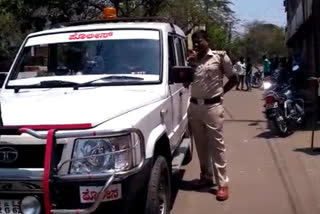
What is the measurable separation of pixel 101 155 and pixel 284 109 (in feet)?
24.5

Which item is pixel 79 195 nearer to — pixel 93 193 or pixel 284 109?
pixel 93 193

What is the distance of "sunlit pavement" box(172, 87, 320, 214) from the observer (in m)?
5.71

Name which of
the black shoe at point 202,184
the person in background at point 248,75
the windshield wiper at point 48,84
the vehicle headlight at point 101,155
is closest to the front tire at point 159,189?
the vehicle headlight at point 101,155

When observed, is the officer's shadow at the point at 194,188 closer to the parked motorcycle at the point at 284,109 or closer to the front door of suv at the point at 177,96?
the front door of suv at the point at 177,96

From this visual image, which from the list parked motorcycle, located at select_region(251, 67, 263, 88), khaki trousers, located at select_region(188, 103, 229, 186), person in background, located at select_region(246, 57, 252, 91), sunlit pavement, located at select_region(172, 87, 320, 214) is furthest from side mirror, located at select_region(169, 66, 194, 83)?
parked motorcycle, located at select_region(251, 67, 263, 88)

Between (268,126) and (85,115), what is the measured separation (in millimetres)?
8373

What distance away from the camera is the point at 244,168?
759 centimetres

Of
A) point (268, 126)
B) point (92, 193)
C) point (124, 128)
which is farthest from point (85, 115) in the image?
point (268, 126)

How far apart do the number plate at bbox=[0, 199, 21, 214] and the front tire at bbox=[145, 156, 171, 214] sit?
37.1 inches

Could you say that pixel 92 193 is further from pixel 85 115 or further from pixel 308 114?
pixel 308 114

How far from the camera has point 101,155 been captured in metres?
3.60

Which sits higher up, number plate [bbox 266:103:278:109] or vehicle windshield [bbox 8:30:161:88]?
vehicle windshield [bbox 8:30:161:88]

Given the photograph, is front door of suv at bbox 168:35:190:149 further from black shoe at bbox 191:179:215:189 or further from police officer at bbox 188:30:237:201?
black shoe at bbox 191:179:215:189

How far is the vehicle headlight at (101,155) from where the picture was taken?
3590 millimetres
